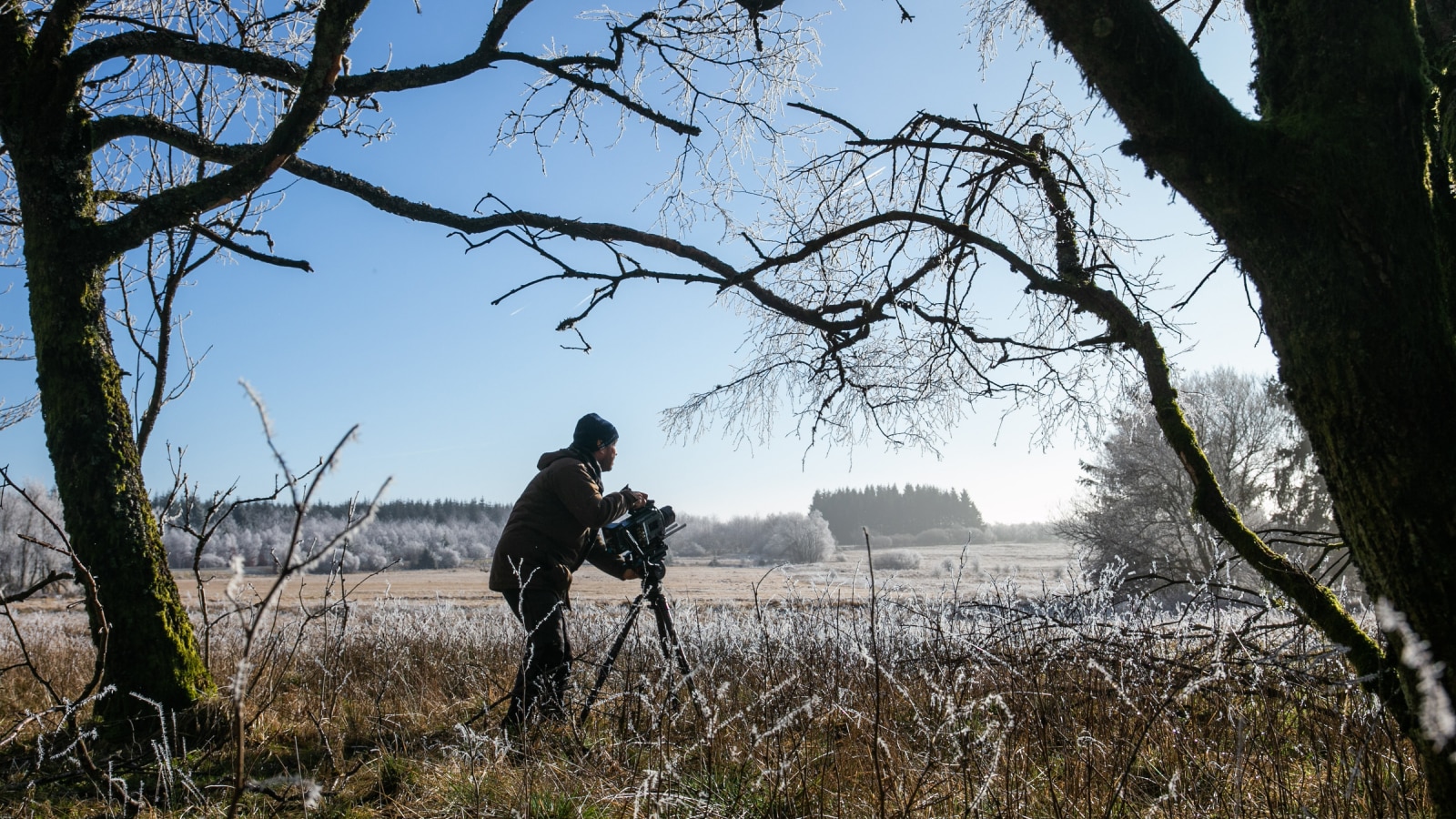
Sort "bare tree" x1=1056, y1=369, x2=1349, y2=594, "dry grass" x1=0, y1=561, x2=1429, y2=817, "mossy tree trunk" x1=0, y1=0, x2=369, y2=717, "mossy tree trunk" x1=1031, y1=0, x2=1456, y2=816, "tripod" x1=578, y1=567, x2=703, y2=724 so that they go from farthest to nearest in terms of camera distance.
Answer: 1. "bare tree" x1=1056, y1=369, x2=1349, y2=594
2. "mossy tree trunk" x1=0, y1=0, x2=369, y2=717
3. "tripod" x1=578, y1=567, x2=703, y2=724
4. "dry grass" x1=0, y1=561, x2=1429, y2=817
5. "mossy tree trunk" x1=1031, y1=0, x2=1456, y2=816

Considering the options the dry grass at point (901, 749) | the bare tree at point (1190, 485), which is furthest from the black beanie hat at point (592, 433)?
the bare tree at point (1190, 485)

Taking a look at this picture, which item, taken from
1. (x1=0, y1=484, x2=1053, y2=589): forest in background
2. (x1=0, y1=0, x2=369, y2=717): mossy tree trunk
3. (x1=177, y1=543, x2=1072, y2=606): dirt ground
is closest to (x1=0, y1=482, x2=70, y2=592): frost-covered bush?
(x1=0, y1=484, x2=1053, y2=589): forest in background

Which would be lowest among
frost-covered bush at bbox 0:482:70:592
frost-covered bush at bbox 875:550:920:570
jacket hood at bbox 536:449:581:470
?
frost-covered bush at bbox 875:550:920:570

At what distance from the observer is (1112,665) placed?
3.07 metres

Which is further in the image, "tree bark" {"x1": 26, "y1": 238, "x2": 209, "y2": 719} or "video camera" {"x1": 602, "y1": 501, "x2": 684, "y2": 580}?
"video camera" {"x1": 602, "y1": 501, "x2": 684, "y2": 580}

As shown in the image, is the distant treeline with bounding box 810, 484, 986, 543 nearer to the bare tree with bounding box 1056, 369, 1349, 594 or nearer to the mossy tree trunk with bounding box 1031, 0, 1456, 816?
the bare tree with bounding box 1056, 369, 1349, 594

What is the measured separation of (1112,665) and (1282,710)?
127 centimetres

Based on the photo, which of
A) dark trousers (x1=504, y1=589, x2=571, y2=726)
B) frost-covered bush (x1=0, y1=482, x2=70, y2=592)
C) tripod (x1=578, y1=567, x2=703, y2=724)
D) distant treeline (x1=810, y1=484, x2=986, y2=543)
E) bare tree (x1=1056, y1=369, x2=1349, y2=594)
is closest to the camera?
tripod (x1=578, y1=567, x2=703, y2=724)

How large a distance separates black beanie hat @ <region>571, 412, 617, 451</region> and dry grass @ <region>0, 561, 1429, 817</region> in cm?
135

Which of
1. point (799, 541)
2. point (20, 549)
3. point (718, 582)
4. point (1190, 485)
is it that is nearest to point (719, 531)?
point (799, 541)

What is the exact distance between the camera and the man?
181 inches

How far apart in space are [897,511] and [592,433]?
298 feet

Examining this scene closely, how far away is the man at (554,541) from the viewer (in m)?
4.61

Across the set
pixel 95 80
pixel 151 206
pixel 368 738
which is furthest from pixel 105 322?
pixel 368 738
